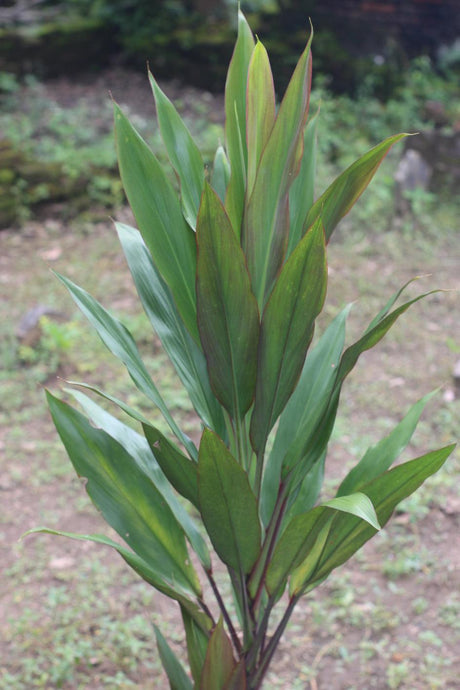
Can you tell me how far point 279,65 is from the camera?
21.9ft

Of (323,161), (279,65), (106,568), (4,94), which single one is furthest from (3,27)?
(106,568)

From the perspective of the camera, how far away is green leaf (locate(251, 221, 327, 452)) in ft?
3.63

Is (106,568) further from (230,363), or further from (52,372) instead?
(230,363)

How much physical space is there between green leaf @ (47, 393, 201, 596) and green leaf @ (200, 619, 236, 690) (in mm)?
129

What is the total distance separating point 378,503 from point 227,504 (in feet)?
0.88

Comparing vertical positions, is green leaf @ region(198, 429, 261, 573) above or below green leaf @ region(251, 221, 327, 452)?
below

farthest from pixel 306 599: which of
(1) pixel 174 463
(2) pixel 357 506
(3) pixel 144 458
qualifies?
(2) pixel 357 506

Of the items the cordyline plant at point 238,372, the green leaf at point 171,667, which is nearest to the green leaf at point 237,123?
the cordyline plant at point 238,372

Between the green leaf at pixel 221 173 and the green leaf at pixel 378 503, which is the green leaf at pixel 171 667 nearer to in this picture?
the green leaf at pixel 378 503

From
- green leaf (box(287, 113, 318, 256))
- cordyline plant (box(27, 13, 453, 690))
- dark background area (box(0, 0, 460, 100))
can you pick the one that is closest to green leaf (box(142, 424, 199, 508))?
cordyline plant (box(27, 13, 453, 690))

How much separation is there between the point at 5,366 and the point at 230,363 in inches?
96.7

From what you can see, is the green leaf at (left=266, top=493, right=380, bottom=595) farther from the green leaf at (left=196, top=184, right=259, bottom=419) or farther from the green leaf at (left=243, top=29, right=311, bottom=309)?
the green leaf at (left=243, top=29, right=311, bottom=309)

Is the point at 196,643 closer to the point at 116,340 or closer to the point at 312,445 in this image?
the point at 312,445

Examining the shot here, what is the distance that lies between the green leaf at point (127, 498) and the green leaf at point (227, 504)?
0.49ft
